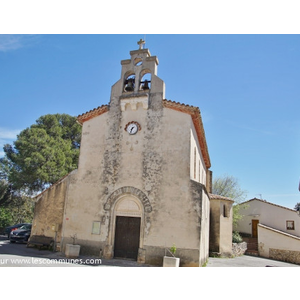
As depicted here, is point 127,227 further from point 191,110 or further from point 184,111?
point 191,110

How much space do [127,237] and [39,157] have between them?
1426 centimetres

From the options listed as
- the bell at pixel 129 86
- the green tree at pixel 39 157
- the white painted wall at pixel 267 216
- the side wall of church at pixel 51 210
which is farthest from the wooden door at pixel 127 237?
the white painted wall at pixel 267 216

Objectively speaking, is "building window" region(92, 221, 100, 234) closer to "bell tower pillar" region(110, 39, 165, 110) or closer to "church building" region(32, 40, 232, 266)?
"church building" region(32, 40, 232, 266)

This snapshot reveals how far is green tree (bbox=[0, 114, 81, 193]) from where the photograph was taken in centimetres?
2441

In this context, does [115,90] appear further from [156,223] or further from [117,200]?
[156,223]

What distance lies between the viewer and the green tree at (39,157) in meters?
24.4

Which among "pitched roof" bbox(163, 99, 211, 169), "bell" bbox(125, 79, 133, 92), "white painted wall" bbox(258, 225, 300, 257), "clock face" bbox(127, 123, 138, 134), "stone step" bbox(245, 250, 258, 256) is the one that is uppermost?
"bell" bbox(125, 79, 133, 92)

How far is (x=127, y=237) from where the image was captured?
1352cm

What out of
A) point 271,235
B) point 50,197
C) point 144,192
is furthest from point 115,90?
point 271,235

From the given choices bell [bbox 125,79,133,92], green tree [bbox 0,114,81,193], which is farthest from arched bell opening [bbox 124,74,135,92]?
green tree [bbox 0,114,81,193]

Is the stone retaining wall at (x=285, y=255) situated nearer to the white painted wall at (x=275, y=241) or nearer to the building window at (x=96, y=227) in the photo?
the white painted wall at (x=275, y=241)

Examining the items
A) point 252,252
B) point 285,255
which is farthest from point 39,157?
point 285,255

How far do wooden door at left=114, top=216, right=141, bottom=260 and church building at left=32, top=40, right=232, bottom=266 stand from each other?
0.15 ft

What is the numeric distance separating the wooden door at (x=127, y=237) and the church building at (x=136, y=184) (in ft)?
0.15
